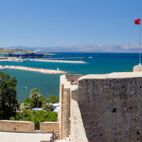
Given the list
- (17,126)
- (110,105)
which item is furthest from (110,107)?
(17,126)

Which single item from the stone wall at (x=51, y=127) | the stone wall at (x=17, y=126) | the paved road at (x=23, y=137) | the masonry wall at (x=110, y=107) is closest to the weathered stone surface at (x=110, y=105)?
the masonry wall at (x=110, y=107)

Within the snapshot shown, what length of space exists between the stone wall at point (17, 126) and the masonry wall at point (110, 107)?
23.4 feet

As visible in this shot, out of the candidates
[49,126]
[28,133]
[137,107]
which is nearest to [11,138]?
[28,133]

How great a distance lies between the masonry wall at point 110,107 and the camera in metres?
14.3

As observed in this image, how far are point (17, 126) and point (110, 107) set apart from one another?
815cm

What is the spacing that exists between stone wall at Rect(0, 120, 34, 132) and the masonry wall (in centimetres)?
712

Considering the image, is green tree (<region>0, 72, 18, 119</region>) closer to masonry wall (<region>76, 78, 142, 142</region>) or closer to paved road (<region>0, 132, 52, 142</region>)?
paved road (<region>0, 132, 52, 142</region>)

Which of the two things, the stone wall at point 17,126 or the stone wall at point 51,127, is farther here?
the stone wall at point 17,126

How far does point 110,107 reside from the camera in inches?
571

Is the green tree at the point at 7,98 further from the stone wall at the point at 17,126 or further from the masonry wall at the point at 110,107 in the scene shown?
the masonry wall at the point at 110,107

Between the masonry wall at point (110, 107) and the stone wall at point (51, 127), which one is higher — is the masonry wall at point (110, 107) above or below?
above

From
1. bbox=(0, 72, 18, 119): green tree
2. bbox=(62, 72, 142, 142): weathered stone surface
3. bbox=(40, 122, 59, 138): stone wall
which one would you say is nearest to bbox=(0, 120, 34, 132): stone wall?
bbox=(40, 122, 59, 138): stone wall

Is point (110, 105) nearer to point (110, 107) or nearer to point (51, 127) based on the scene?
point (110, 107)

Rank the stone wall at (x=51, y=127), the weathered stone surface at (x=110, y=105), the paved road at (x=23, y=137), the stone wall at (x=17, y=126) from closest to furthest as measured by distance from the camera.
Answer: the weathered stone surface at (x=110, y=105) < the paved road at (x=23, y=137) < the stone wall at (x=51, y=127) < the stone wall at (x=17, y=126)
